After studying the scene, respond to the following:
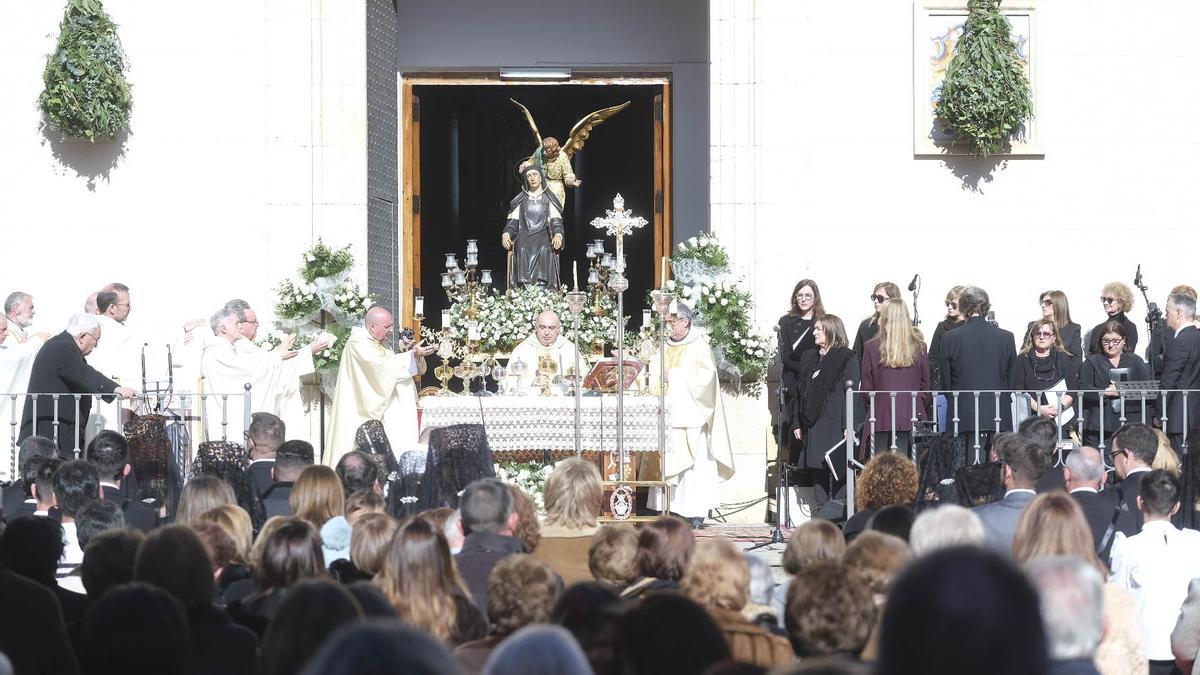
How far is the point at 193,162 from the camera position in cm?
1423

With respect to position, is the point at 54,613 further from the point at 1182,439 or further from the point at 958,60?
the point at 958,60

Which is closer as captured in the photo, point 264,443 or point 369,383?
point 264,443

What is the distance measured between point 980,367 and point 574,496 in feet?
16.5

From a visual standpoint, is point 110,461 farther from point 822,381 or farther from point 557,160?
point 557,160

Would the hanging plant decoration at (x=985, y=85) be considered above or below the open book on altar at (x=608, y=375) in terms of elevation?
above

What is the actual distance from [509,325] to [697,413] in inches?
86.7

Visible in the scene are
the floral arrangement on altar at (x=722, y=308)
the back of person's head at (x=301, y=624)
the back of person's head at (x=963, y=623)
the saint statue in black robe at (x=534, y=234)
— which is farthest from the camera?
the saint statue in black robe at (x=534, y=234)

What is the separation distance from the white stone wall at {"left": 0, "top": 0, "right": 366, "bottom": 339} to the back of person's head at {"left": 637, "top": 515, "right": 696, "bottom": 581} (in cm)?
867

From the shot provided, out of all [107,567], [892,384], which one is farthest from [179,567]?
[892,384]

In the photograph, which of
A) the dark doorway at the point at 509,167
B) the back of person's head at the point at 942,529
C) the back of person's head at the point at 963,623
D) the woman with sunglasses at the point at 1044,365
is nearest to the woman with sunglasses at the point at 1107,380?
the woman with sunglasses at the point at 1044,365

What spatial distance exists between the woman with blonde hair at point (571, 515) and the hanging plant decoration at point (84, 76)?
7858 mm

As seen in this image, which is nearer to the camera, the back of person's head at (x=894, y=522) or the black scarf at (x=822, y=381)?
the back of person's head at (x=894, y=522)

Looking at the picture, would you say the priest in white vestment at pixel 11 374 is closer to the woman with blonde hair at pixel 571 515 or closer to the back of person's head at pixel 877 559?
the woman with blonde hair at pixel 571 515

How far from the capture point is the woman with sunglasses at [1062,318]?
1241 centimetres
